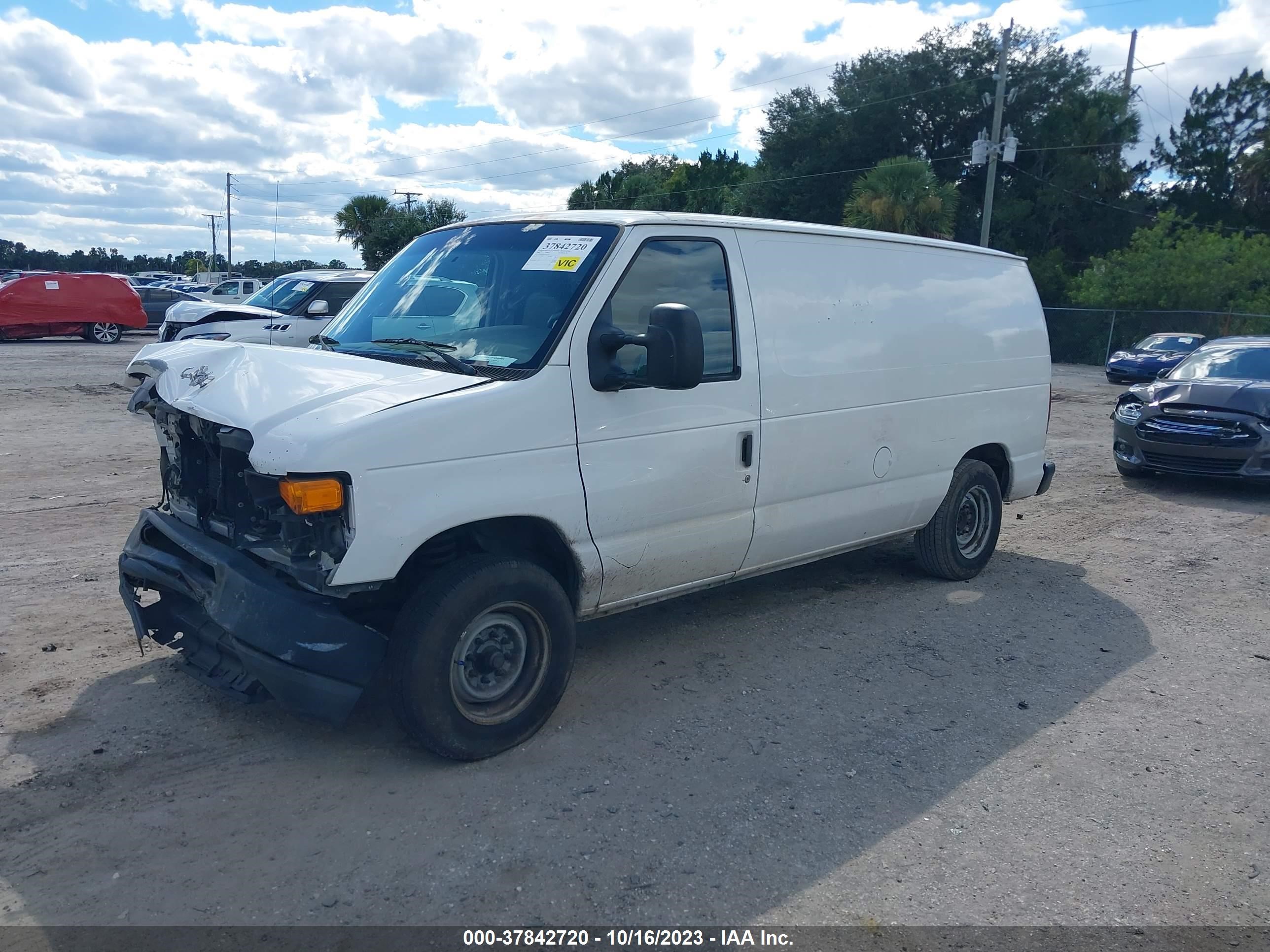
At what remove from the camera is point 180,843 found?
3471 millimetres

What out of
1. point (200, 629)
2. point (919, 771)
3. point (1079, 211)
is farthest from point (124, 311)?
point (1079, 211)

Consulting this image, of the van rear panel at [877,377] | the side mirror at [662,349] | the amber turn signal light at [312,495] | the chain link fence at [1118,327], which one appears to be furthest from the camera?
the chain link fence at [1118,327]

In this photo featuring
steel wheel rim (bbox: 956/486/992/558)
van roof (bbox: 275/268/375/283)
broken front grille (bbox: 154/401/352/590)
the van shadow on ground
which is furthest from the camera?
van roof (bbox: 275/268/375/283)

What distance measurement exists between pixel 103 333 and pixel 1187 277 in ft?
103

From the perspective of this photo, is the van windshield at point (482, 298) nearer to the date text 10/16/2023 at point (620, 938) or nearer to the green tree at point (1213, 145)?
the date text 10/16/2023 at point (620, 938)

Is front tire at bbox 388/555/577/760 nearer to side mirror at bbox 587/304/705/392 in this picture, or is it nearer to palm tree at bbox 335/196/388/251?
side mirror at bbox 587/304/705/392

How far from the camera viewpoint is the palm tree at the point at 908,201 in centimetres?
2881

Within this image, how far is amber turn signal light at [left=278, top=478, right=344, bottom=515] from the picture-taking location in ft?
11.5

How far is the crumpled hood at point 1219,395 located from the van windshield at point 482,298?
26.6 feet

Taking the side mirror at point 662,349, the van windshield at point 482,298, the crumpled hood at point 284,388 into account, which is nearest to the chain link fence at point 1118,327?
the van windshield at point 482,298

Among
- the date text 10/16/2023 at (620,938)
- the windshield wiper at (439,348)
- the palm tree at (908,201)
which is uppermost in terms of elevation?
the palm tree at (908,201)

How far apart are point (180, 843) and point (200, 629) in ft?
3.16

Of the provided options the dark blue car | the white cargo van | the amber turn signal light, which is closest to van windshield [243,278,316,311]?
the white cargo van

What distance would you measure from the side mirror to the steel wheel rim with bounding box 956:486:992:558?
3365mm
